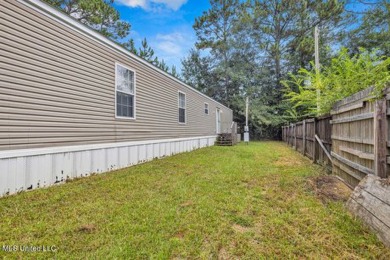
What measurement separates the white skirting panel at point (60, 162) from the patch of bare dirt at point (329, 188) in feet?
15.0

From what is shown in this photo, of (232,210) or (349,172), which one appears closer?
(232,210)

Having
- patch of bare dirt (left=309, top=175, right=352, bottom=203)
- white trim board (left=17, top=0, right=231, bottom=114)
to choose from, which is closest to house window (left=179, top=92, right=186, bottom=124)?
white trim board (left=17, top=0, right=231, bottom=114)

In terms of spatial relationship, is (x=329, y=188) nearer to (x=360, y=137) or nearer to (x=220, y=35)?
(x=360, y=137)

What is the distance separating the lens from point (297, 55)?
19656mm

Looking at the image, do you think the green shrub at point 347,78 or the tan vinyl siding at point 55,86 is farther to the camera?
the green shrub at point 347,78

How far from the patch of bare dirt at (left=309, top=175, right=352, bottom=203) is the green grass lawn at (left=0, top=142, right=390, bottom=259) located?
161 millimetres

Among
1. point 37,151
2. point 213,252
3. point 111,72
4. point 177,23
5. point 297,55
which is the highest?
point 177,23

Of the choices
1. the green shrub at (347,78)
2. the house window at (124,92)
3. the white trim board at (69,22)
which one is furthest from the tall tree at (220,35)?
the green shrub at (347,78)

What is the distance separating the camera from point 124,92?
6434mm

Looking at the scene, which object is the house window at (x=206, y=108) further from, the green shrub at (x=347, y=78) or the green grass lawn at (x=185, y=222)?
the green grass lawn at (x=185, y=222)

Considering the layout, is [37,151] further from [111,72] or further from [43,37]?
[111,72]

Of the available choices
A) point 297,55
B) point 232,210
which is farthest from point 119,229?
point 297,55

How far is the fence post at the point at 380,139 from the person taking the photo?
2.53 m

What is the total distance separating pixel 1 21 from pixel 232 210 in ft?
14.6
